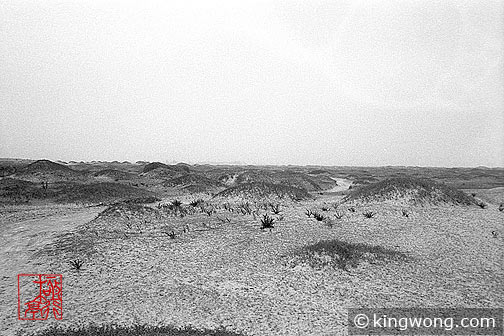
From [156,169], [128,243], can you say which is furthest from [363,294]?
[156,169]

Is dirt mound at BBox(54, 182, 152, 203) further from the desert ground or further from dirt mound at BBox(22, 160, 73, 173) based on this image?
dirt mound at BBox(22, 160, 73, 173)

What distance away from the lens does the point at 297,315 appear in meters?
8.52

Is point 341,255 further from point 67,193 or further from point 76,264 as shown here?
point 67,193

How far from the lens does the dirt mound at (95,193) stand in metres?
31.2

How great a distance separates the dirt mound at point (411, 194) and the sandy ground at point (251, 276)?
584 centimetres

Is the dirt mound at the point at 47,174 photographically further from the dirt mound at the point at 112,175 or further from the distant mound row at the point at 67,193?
the distant mound row at the point at 67,193

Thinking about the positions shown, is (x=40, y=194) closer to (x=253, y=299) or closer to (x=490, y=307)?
(x=253, y=299)

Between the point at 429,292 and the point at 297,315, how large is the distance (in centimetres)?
505

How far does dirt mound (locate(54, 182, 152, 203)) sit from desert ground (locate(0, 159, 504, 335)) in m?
6.80

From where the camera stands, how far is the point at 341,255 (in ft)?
40.1

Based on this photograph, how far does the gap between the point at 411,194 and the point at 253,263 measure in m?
18.8

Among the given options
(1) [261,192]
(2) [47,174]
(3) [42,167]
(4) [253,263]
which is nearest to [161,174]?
(2) [47,174]

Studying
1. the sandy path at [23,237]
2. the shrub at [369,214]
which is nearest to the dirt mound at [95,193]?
the sandy path at [23,237]

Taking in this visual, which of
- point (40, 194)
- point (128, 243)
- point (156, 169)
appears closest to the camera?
point (128, 243)
